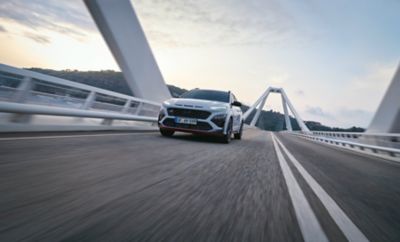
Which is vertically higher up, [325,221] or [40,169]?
[325,221]

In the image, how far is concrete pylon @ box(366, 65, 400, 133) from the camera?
21.9 m

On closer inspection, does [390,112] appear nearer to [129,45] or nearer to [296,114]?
[129,45]

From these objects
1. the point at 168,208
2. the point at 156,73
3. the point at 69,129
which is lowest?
the point at 69,129

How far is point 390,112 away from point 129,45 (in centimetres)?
1654

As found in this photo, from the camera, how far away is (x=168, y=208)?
2.52 m

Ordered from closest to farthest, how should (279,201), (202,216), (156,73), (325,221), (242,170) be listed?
(202,216)
(325,221)
(279,201)
(242,170)
(156,73)

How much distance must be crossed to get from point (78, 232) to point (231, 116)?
364 inches

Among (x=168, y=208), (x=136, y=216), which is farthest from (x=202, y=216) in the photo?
(x=136, y=216)

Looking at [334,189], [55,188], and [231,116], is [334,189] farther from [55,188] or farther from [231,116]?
[231,116]

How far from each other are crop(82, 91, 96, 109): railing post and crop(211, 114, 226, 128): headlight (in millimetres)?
3241

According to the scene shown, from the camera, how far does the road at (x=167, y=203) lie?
1.94 meters

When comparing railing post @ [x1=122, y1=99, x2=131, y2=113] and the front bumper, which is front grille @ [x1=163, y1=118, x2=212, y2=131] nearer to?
the front bumper

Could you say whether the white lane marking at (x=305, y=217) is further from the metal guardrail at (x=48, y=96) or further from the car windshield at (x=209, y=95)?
the car windshield at (x=209, y=95)

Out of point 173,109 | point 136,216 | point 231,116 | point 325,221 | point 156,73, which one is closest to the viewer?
point 136,216
